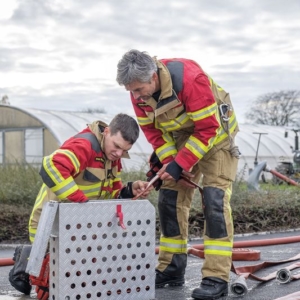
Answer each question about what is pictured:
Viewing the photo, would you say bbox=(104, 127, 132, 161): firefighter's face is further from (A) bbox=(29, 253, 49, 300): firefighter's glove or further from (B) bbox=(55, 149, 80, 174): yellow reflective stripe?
(A) bbox=(29, 253, 49, 300): firefighter's glove

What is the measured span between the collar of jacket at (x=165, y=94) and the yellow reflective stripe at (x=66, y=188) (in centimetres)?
78

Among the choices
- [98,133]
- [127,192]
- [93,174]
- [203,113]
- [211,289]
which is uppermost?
[203,113]

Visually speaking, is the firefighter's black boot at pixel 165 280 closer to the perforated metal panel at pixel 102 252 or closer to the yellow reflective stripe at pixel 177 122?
the perforated metal panel at pixel 102 252

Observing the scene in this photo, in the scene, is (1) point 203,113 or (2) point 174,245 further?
(2) point 174,245

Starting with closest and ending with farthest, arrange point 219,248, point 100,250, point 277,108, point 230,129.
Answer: point 100,250 < point 219,248 < point 230,129 < point 277,108

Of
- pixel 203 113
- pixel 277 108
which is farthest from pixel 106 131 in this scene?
pixel 277 108

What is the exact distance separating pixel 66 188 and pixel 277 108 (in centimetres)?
4818

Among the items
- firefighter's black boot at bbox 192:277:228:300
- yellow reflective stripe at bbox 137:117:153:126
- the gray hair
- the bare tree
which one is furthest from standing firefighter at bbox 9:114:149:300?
the bare tree

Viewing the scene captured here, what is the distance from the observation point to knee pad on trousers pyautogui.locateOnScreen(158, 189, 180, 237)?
4.63 meters

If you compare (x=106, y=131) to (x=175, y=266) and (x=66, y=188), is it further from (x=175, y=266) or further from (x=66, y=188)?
(x=175, y=266)

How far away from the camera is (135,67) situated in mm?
3982

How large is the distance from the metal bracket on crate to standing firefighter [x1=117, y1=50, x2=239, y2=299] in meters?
0.93

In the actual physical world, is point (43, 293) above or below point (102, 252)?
below

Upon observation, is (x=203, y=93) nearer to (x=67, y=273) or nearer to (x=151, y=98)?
(x=151, y=98)
